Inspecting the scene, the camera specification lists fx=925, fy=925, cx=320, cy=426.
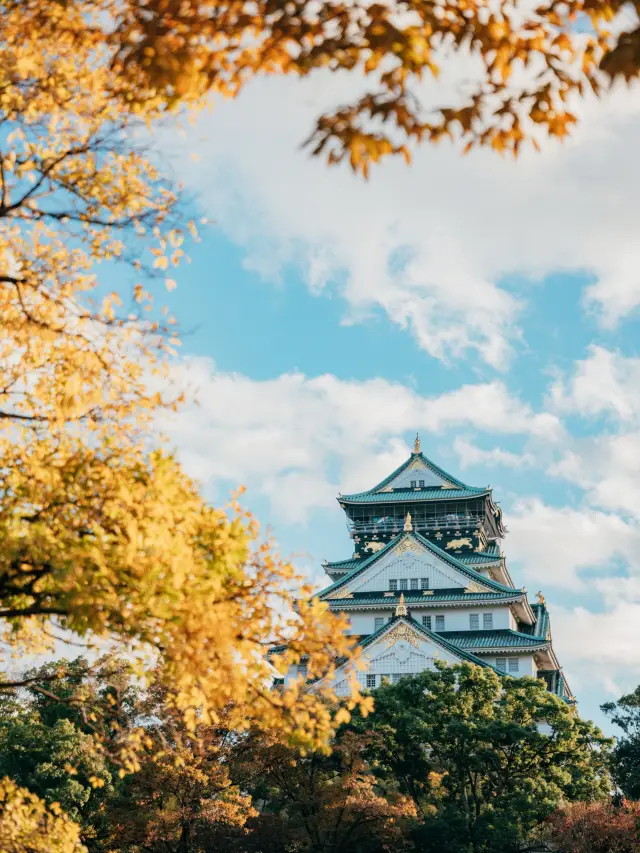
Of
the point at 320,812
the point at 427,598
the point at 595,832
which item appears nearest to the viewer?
the point at 320,812

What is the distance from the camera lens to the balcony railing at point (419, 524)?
50.9 metres

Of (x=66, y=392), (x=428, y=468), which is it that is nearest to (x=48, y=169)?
(x=66, y=392)

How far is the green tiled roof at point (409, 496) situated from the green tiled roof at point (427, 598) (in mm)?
7034

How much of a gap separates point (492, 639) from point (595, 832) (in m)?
18.4

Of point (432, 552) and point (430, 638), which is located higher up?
point (432, 552)

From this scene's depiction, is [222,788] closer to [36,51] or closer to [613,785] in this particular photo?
[36,51]

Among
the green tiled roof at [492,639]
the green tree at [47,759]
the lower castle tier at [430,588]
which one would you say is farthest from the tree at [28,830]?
the green tiled roof at [492,639]

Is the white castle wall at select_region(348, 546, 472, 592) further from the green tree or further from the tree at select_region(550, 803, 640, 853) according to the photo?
the tree at select_region(550, 803, 640, 853)

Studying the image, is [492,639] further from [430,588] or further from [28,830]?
[28,830]

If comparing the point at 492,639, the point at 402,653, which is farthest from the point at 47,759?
the point at 492,639

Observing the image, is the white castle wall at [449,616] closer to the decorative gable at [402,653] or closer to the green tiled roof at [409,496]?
the decorative gable at [402,653]

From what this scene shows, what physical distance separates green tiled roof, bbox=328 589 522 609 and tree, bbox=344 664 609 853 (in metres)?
14.5

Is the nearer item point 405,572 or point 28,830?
point 28,830

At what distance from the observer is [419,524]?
51750 millimetres
